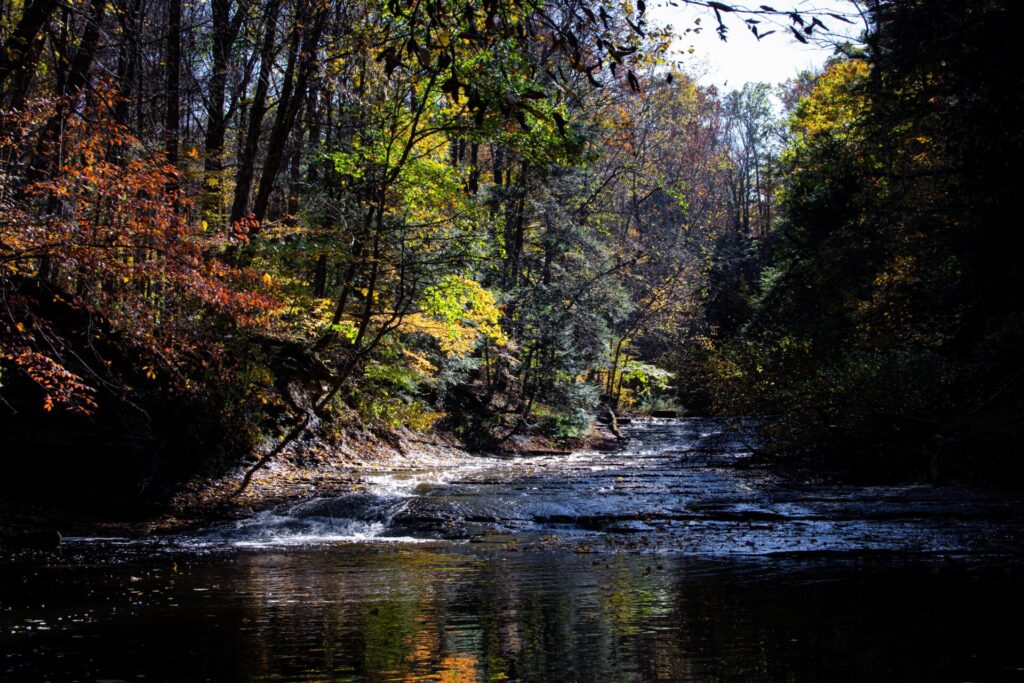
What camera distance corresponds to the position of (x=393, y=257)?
14.9m

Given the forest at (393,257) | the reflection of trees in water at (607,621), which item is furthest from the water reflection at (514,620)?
the forest at (393,257)

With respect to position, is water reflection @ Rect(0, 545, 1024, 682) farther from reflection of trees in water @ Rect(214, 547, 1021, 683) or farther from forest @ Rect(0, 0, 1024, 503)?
forest @ Rect(0, 0, 1024, 503)

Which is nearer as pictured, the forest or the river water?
the river water

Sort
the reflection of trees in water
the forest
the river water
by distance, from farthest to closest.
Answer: the forest < the river water < the reflection of trees in water

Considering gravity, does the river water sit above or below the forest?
below

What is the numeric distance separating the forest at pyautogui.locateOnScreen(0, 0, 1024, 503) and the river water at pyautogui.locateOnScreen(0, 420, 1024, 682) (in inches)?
98.2

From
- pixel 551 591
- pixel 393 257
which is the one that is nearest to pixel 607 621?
pixel 551 591

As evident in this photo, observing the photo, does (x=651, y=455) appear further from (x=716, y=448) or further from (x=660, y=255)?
(x=660, y=255)

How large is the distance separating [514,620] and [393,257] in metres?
10.4

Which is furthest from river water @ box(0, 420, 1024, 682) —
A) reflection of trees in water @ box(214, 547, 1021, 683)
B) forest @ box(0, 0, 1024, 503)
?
forest @ box(0, 0, 1024, 503)

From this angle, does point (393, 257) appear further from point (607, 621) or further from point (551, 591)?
point (607, 621)

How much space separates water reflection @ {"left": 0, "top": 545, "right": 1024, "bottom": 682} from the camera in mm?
4004

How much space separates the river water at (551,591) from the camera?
4.12 m

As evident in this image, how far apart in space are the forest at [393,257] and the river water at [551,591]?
98.2 inches
